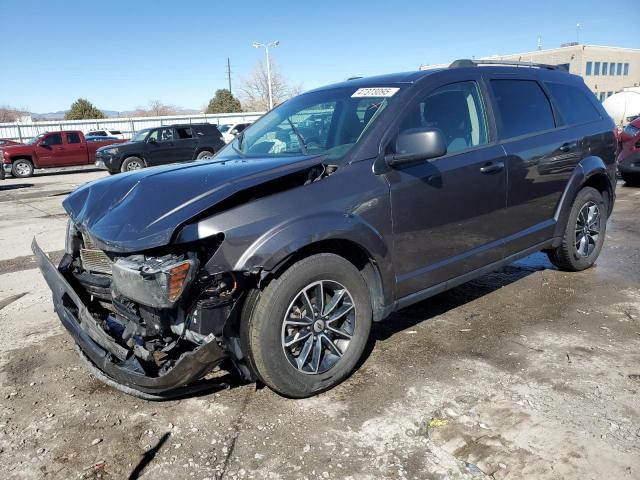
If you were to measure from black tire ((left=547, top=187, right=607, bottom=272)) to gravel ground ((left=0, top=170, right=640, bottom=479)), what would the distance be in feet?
2.29

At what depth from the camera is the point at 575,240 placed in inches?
199

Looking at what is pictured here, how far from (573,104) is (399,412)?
3.60 m

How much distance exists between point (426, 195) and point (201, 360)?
1808mm

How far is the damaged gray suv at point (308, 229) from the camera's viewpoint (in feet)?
8.95

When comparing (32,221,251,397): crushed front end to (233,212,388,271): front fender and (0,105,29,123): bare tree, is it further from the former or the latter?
(0,105,29,123): bare tree

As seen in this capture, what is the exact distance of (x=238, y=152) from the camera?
4.12m

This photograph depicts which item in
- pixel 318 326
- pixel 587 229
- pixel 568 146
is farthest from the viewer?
pixel 587 229

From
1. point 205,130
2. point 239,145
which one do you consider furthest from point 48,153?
point 239,145

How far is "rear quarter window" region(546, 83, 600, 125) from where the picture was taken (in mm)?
4777

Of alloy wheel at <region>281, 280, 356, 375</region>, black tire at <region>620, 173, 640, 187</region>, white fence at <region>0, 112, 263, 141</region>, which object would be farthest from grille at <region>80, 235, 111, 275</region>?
white fence at <region>0, 112, 263, 141</region>

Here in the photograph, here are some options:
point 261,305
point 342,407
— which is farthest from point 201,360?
point 342,407

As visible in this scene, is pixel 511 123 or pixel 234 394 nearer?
pixel 234 394

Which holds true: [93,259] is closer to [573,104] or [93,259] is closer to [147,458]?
[147,458]

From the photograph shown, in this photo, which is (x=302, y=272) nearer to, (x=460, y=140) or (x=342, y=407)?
(x=342, y=407)
